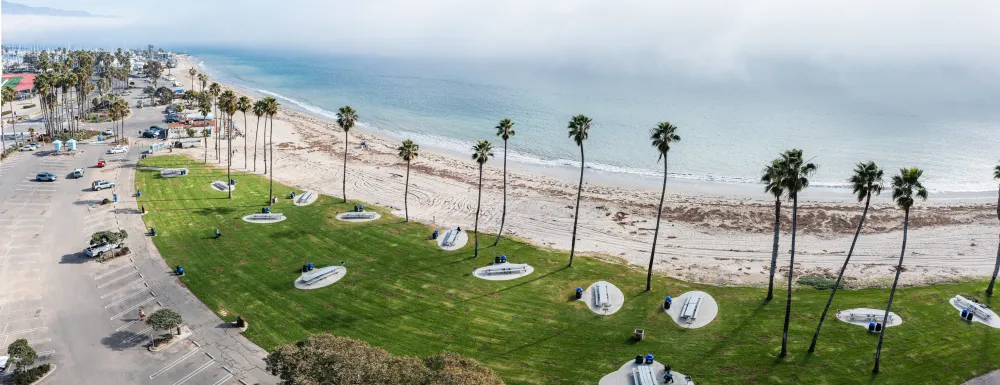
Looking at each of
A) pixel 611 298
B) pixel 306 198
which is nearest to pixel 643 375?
pixel 611 298

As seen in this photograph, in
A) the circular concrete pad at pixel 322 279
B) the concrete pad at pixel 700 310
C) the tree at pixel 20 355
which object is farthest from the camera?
the circular concrete pad at pixel 322 279

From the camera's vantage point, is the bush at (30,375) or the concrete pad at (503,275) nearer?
the bush at (30,375)

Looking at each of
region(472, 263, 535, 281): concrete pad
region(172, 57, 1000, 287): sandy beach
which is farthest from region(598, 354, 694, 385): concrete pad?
region(172, 57, 1000, 287): sandy beach

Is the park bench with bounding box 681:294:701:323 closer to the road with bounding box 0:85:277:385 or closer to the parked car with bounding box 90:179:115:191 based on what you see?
the road with bounding box 0:85:277:385

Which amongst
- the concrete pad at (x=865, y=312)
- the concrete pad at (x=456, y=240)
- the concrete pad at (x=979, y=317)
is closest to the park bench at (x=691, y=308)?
the concrete pad at (x=865, y=312)

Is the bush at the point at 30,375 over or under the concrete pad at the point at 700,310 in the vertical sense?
under

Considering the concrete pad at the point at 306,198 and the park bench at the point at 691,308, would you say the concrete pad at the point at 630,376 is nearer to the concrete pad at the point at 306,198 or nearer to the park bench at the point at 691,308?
the park bench at the point at 691,308
